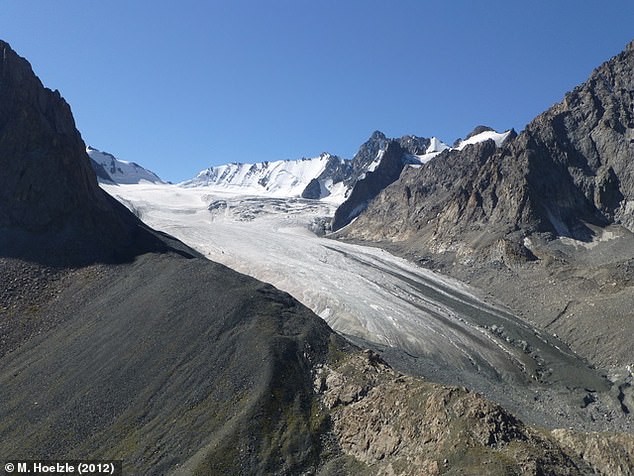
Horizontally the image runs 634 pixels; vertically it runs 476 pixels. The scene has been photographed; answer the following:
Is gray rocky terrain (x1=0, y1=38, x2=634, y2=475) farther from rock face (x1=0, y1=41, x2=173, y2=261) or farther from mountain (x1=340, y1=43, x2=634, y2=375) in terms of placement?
mountain (x1=340, y1=43, x2=634, y2=375)

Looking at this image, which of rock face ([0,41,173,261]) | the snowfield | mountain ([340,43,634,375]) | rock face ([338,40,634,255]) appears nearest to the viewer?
rock face ([0,41,173,261])

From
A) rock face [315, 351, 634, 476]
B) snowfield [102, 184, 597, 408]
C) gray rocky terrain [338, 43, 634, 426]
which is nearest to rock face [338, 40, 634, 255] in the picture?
gray rocky terrain [338, 43, 634, 426]

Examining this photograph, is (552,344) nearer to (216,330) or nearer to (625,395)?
(625,395)

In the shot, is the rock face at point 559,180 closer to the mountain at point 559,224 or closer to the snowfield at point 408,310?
the mountain at point 559,224

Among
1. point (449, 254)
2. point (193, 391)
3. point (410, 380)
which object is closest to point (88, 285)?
point (193, 391)

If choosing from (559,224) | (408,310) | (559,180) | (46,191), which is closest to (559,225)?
(559,224)

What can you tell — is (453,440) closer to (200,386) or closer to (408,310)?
(200,386)
